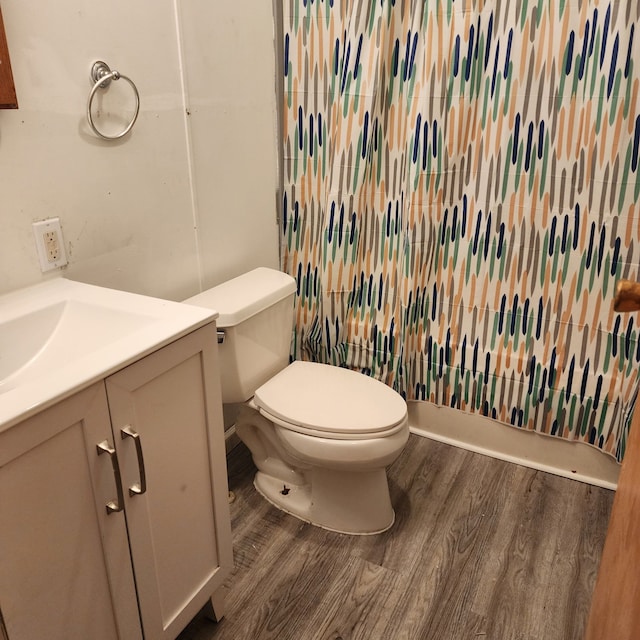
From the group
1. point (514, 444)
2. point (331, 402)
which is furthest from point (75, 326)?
point (514, 444)

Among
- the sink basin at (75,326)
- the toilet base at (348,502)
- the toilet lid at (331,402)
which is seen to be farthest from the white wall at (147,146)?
the toilet base at (348,502)

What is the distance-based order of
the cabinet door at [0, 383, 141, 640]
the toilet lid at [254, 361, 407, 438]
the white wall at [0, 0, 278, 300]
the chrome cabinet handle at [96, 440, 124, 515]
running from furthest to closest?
the toilet lid at [254, 361, 407, 438] < the white wall at [0, 0, 278, 300] < the chrome cabinet handle at [96, 440, 124, 515] < the cabinet door at [0, 383, 141, 640]

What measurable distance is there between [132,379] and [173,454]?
24 centimetres

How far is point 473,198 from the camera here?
1.93 m

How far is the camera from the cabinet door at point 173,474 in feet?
3.62

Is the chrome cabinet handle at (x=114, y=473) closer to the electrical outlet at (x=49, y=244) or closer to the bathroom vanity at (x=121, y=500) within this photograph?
the bathroom vanity at (x=121, y=500)

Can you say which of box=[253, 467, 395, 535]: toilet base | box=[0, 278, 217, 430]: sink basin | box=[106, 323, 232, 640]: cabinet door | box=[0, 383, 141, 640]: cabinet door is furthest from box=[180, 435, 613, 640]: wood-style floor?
box=[0, 278, 217, 430]: sink basin

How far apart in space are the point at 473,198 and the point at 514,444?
36.3 inches

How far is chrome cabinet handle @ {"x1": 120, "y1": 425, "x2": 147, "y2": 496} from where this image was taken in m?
1.07

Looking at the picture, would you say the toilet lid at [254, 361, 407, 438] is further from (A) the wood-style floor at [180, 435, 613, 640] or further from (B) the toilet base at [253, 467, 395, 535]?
(A) the wood-style floor at [180, 435, 613, 640]

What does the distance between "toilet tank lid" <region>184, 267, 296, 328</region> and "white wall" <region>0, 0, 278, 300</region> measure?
0.10m

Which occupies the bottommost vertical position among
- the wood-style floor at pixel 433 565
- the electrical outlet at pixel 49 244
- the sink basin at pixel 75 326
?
the wood-style floor at pixel 433 565

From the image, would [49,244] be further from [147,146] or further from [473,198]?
[473,198]

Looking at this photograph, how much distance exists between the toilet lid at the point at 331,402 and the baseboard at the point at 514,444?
1.68ft
